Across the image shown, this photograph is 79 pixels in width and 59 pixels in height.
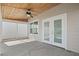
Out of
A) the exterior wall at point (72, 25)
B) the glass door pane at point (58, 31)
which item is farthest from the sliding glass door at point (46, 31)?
the exterior wall at point (72, 25)

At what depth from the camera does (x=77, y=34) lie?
4.76m

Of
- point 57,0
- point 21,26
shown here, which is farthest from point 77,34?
point 21,26

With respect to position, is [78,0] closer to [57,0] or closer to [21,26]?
[57,0]

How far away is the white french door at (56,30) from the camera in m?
5.60

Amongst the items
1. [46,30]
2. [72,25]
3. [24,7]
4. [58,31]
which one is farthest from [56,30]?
[24,7]

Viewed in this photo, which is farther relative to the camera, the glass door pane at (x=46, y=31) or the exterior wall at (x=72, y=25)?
the glass door pane at (x=46, y=31)

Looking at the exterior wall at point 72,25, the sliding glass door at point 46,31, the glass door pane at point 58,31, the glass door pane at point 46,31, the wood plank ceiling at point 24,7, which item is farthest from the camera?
the glass door pane at point 46,31

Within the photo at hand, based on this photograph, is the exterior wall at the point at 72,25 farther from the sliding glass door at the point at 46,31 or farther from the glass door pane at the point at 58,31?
the sliding glass door at the point at 46,31

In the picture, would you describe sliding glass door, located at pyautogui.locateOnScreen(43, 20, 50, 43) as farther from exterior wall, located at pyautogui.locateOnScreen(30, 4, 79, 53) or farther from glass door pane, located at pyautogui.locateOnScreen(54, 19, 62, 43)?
exterior wall, located at pyautogui.locateOnScreen(30, 4, 79, 53)

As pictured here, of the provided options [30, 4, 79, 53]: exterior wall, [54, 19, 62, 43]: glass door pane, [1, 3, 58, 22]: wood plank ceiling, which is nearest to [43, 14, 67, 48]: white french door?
[54, 19, 62, 43]: glass door pane

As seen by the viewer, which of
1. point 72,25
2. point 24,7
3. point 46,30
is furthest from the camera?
point 46,30

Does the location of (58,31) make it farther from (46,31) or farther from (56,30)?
(46,31)

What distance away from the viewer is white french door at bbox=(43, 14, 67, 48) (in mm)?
5604

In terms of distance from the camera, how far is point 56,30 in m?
6.40
